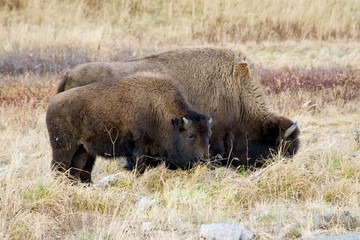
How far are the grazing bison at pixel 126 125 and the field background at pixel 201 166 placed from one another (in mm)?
346

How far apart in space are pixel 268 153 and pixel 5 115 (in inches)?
230

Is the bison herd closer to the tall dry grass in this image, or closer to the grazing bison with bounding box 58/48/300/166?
the grazing bison with bounding box 58/48/300/166

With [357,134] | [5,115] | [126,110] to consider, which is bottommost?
[5,115]

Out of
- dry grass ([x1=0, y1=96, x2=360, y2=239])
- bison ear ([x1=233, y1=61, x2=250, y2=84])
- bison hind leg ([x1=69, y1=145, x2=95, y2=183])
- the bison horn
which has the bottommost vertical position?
bison hind leg ([x1=69, y1=145, x2=95, y2=183])

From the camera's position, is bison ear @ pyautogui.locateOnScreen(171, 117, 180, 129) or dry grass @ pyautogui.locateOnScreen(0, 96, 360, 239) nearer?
dry grass @ pyautogui.locateOnScreen(0, 96, 360, 239)

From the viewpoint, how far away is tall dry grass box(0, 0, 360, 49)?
1909 cm

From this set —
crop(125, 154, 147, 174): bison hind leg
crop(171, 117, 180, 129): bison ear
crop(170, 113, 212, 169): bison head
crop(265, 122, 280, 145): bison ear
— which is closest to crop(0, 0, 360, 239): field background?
crop(125, 154, 147, 174): bison hind leg

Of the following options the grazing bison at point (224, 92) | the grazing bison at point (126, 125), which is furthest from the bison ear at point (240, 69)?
the grazing bison at point (126, 125)

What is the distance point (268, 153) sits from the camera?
8734 mm

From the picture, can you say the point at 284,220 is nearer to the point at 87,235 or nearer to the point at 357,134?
the point at 87,235

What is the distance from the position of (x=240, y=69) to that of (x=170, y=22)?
45.9 feet

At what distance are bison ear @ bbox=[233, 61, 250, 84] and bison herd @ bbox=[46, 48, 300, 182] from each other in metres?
0.02

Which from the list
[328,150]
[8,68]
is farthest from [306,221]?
[8,68]

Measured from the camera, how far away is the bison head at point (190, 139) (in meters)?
7.28
